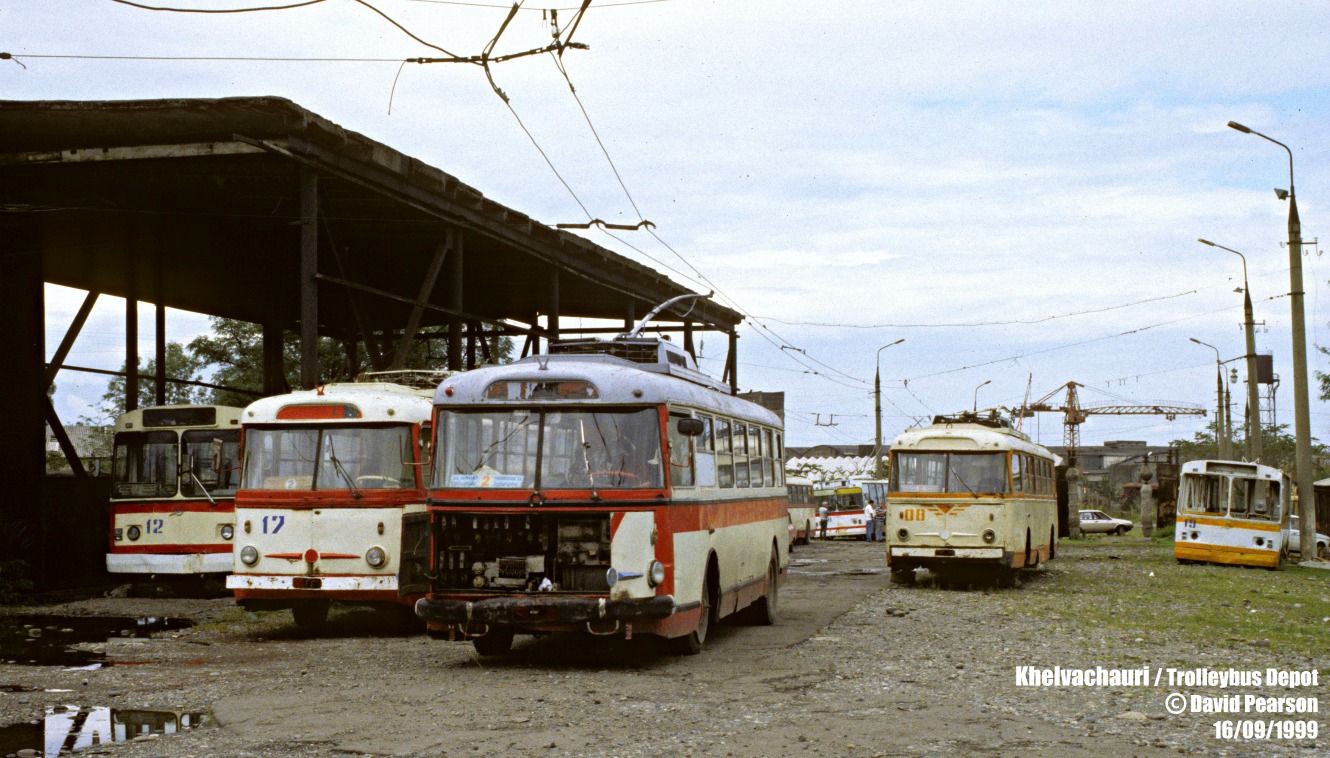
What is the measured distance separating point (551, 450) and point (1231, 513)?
23997 millimetres

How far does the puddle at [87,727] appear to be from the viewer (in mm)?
8522

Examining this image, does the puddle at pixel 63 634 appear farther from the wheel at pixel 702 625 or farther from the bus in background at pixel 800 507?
the bus in background at pixel 800 507

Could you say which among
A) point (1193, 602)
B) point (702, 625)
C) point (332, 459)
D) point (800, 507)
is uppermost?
point (332, 459)

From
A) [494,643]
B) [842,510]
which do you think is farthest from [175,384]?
[494,643]

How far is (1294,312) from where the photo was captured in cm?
3058

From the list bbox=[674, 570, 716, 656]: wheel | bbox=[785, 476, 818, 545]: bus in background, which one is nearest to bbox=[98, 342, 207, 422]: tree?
bbox=[785, 476, 818, 545]: bus in background

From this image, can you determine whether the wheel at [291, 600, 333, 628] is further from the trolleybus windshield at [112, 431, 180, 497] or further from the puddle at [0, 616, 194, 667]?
the trolleybus windshield at [112, 431, 180, 497]

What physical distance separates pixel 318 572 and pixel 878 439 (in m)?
45.7

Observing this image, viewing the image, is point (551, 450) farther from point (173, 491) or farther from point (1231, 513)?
point (1231, 513)

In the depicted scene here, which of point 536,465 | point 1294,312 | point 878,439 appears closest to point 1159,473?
point 878,439

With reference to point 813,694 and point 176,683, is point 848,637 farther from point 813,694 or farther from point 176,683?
point 176,683

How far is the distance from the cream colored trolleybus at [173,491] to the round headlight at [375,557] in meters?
5.54

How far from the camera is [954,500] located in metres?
22.8

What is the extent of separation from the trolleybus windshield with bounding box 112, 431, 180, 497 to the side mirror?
10.5 meters
